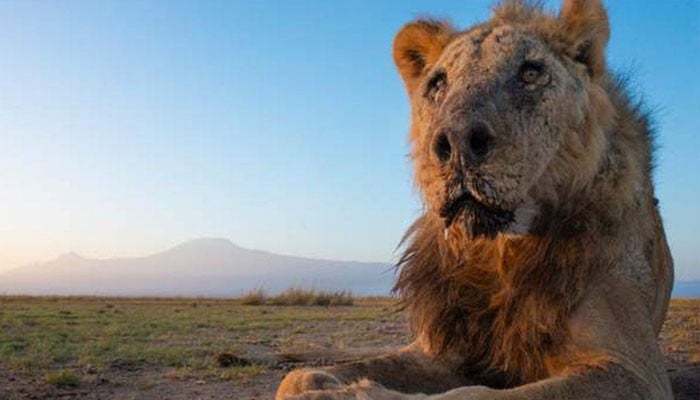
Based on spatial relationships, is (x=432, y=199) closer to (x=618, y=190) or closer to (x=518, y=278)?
(x=518, y=278)

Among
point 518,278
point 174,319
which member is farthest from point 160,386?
point 174,319

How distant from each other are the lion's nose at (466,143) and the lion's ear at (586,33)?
1127 mm

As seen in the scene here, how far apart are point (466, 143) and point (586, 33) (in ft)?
4.52

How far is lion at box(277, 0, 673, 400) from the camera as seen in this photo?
9.67ft

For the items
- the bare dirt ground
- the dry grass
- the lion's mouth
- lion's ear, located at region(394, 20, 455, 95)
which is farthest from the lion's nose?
the dry grass

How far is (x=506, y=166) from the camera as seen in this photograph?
2930mm

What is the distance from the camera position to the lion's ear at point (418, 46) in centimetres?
420

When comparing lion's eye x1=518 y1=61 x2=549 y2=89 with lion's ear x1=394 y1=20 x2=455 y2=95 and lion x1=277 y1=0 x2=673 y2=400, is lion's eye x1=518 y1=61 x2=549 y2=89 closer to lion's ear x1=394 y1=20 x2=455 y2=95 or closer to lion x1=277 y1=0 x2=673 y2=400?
lion x1=277 y1=0 x2=673 y2=400

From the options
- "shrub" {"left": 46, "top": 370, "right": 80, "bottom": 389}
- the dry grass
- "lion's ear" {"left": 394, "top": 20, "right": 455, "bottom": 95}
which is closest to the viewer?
"lion's ear" {"left": 394, "top": 20, "right": 455, "bottom": 95}

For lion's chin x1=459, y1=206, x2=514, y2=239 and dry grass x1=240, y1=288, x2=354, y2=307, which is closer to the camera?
lion's chin x1=459, y1=206, x2=514, y2=239

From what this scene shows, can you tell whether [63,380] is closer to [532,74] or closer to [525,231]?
[525,231]

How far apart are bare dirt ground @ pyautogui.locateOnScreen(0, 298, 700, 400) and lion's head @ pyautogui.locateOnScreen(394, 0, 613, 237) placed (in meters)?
1.75

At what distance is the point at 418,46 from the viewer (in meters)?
4.35

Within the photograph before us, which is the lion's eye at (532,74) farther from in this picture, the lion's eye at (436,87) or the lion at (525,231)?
the lion's eye at (436,87)
